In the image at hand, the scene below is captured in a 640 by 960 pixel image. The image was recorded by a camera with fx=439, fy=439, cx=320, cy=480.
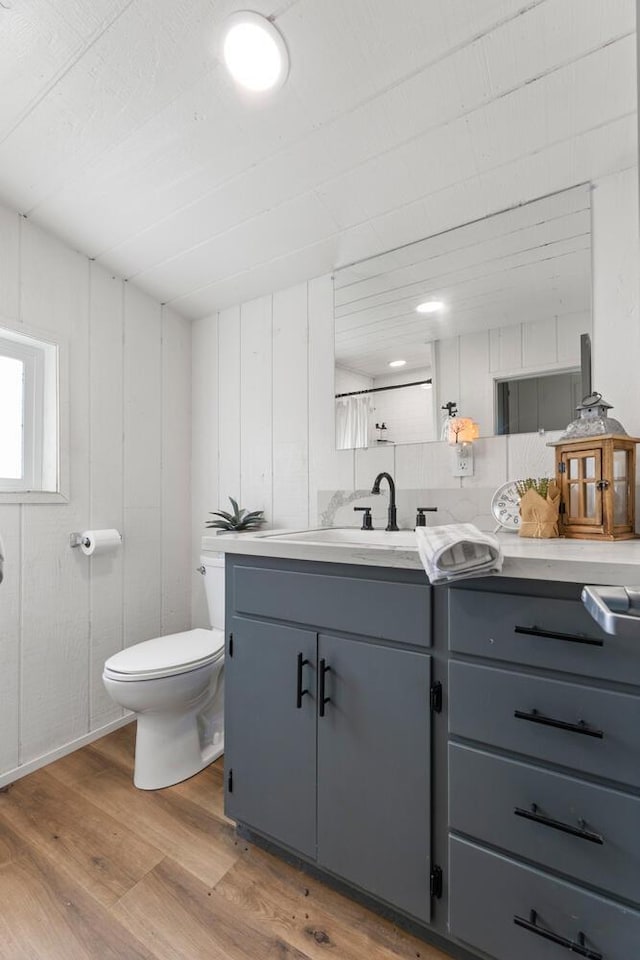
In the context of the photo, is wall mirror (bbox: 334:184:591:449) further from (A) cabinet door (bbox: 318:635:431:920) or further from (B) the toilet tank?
(A) cabinet door (bbox: 318:635:431:920)

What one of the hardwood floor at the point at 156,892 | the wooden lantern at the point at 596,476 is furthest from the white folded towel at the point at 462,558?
the hardwood floor at the point at 156,892

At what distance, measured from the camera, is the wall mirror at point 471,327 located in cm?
144

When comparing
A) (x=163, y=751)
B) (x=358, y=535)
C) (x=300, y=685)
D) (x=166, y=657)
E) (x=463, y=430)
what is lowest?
(x=163, y=751)

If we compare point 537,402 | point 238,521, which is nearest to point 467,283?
point 537,402

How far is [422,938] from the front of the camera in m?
1.06

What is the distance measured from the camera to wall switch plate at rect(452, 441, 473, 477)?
1.61m

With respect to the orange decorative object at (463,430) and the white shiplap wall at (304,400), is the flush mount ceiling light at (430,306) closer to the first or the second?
the white shiplap wall at (304,400)

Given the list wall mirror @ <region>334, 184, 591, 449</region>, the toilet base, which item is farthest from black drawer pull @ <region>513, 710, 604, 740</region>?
the toilet base

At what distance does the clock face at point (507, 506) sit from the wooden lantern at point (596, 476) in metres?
0.15

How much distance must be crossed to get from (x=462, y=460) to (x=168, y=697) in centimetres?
136

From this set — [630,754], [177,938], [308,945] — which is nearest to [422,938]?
[308,945]

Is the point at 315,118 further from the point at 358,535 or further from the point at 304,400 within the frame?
the point at 358,535

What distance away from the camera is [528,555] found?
0.88 metres

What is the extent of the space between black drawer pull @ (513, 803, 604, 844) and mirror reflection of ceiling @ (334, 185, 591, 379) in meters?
1.37
